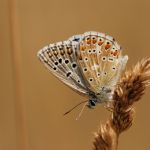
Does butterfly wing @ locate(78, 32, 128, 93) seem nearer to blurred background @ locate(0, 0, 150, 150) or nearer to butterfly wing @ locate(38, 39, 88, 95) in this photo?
butterfly wing @ locate(38, 39, 88, 95)

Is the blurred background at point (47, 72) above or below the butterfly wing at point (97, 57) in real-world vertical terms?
above

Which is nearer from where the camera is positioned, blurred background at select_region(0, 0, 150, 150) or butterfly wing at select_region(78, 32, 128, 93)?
butterfly wing at select_region(78, 32, 128, 93)

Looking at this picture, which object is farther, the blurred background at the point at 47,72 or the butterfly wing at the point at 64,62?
the blurred background at the point at 47,72

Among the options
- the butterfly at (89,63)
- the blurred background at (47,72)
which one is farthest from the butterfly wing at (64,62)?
the blurred background at (47,72)

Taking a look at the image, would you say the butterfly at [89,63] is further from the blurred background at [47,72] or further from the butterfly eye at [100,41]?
the blurred background at [47,72]

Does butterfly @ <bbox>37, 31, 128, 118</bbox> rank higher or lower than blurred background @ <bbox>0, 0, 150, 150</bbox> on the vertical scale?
lower

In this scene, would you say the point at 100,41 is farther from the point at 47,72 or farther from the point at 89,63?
the point at 47,72

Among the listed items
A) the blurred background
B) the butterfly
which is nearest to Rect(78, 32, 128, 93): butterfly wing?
the butterfly
